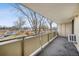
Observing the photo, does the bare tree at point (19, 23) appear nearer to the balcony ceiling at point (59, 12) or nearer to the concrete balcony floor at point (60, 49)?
the balcony ceiling at point (59, 12)

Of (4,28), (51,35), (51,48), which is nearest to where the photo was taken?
(4,28)

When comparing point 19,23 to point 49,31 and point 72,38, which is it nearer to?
point 49,31

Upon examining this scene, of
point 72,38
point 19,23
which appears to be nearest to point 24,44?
point 19,23

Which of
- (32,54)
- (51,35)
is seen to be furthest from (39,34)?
(32,54)

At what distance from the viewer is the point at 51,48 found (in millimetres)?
2705

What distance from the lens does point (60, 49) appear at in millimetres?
2646

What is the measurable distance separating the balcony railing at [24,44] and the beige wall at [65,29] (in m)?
0.19

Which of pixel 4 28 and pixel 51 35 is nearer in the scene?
pixel 4 28

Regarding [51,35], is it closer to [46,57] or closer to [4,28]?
[46,57]

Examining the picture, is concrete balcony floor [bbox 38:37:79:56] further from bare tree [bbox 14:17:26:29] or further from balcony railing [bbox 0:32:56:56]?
bare tree [bbox 14:17:26:29]

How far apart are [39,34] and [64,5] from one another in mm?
864

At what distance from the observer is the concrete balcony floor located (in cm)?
257

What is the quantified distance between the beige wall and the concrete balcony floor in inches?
5.2

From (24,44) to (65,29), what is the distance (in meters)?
0.96
